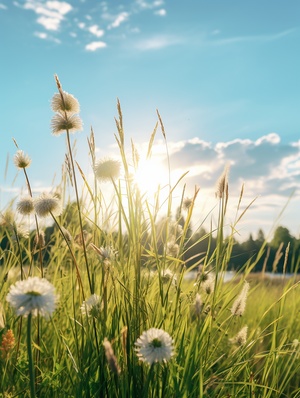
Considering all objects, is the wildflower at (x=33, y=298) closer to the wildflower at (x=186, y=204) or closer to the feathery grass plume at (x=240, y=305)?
the feathery grass plume at (x=240, y=305)

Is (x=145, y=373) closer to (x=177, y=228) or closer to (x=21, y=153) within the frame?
(x=177, y=228)

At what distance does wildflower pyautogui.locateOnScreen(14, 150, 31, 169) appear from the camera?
245 cm

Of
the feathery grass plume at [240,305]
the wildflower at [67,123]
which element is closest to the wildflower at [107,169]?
the wildflower at [67,123]

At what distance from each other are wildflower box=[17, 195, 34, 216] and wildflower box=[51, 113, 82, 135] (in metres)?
0.46

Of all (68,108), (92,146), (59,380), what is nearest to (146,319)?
(59,380)

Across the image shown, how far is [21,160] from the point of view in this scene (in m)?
2.46

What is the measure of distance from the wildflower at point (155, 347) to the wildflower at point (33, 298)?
303 mm

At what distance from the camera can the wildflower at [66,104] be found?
2.16m

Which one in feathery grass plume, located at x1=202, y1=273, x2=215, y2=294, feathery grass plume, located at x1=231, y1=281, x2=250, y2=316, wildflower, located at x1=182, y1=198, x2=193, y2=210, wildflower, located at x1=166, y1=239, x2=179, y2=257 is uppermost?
wildflower, located at x1=182, y1=198, x2=193, y2=210

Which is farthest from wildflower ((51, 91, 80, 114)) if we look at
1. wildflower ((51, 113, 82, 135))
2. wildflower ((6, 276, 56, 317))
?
wildflower ((6, 276, 56, 317))

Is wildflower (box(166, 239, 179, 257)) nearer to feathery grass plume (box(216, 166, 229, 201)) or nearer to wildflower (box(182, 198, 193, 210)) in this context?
wildflower (box(182, 198, 193, 210))

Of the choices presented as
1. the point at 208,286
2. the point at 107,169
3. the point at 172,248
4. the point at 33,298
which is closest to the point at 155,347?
the point at 33,298

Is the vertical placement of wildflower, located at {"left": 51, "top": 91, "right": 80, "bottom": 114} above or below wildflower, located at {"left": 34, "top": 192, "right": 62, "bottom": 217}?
above

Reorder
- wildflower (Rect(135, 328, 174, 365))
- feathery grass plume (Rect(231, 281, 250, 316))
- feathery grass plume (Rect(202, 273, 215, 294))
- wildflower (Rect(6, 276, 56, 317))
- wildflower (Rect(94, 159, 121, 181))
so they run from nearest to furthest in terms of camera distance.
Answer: wildflower (Rect(6, 276, 56, 317)), wildflower (Rect(135, 328, 174, 365)), wildflower (Rect(94, 159, 121, 181)), feathery grass plume (Rect(231, 281, 250, 316)), feathery grass plume (Rect(202, 273, 215, 294))
